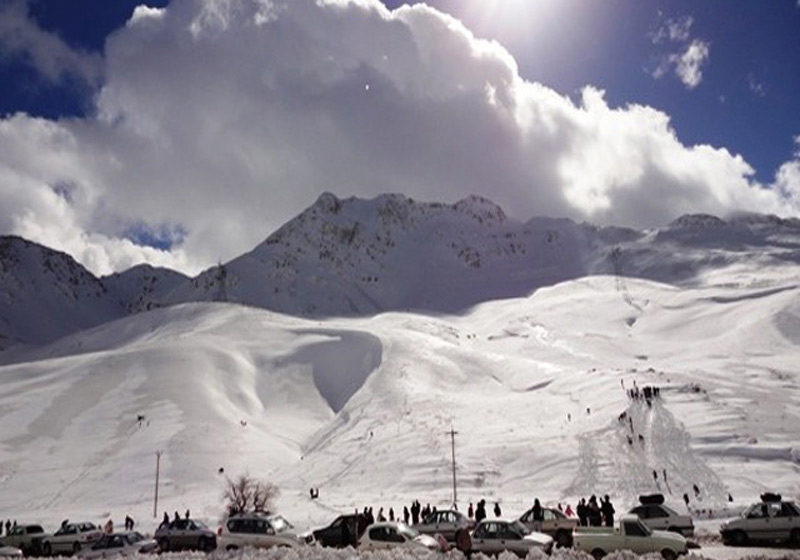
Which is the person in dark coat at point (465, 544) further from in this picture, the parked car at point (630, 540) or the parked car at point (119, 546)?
the parked car at point (119, 546)

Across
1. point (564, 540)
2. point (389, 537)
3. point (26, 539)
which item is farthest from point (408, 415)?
point (564, 540)

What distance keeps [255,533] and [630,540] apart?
1506cm

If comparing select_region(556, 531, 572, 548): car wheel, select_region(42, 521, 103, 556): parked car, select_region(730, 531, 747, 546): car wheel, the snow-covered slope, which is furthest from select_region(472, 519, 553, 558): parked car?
the snow-covered slope

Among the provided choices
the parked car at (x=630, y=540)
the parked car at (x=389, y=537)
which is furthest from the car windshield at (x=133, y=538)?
the parked car at (x=630, y=540)

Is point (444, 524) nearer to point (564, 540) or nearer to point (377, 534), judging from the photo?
point (377, 534)

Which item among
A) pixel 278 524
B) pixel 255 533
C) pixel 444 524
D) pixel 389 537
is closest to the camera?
pixel 389 537

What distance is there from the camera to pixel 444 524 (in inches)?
1340

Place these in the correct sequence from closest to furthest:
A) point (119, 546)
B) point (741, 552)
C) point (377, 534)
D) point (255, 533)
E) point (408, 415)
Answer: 1. point (741, 552)
2. point (377, 534)
3. point (255, 533)
4. point (119, 546)
5. point (408, 415)

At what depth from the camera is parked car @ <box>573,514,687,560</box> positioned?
25156 millimetres

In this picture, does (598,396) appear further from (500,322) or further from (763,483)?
(500,322)

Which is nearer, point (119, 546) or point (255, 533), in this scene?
point (255, 533)

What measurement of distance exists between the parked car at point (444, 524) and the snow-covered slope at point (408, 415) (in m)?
20.5

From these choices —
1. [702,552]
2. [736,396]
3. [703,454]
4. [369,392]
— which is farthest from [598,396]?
[702,552]

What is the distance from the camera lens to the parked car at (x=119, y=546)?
32.4 meters
